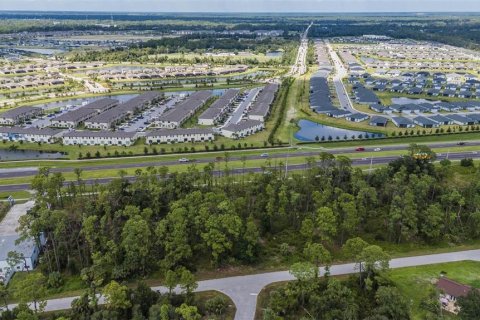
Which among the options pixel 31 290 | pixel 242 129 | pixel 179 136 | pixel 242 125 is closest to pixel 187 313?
pixel 31 290

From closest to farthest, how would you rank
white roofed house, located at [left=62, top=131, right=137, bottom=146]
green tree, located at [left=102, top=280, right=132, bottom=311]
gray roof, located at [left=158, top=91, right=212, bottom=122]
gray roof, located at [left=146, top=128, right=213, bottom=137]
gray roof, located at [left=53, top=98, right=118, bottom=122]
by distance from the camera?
green tree, located at [left=102, top=280, right=132, bottom=311] → white roofed house, located at [left=62, top=131, right=137, bottom=146] → gray roof, located at [left=146, top=128, right=213, bottom=137] → gray roof, located at [left=158, top=91, right=212, bottom=122] → gray roof, located at [left=53, top=98, right=118, bottom=122]

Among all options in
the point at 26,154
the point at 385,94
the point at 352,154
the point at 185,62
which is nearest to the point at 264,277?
the point at 352,154

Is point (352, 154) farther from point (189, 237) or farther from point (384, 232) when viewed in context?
point (189, 237)

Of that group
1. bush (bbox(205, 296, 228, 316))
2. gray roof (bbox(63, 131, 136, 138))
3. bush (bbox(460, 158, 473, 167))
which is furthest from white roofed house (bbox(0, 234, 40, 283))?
bush (bbox(460, 158, 473, 167))

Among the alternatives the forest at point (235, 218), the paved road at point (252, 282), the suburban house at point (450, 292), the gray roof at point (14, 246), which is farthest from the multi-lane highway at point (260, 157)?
the suburban house at point (450, 292)

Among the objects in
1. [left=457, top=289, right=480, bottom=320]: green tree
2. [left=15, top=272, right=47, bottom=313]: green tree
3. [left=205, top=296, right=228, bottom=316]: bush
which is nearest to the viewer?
[left=457, top=289, right=480, bottom=320]: green tree

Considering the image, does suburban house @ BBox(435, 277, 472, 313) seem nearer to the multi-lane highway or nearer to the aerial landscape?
the aerial landscape

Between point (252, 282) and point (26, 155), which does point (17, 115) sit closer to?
point (26, 155)
